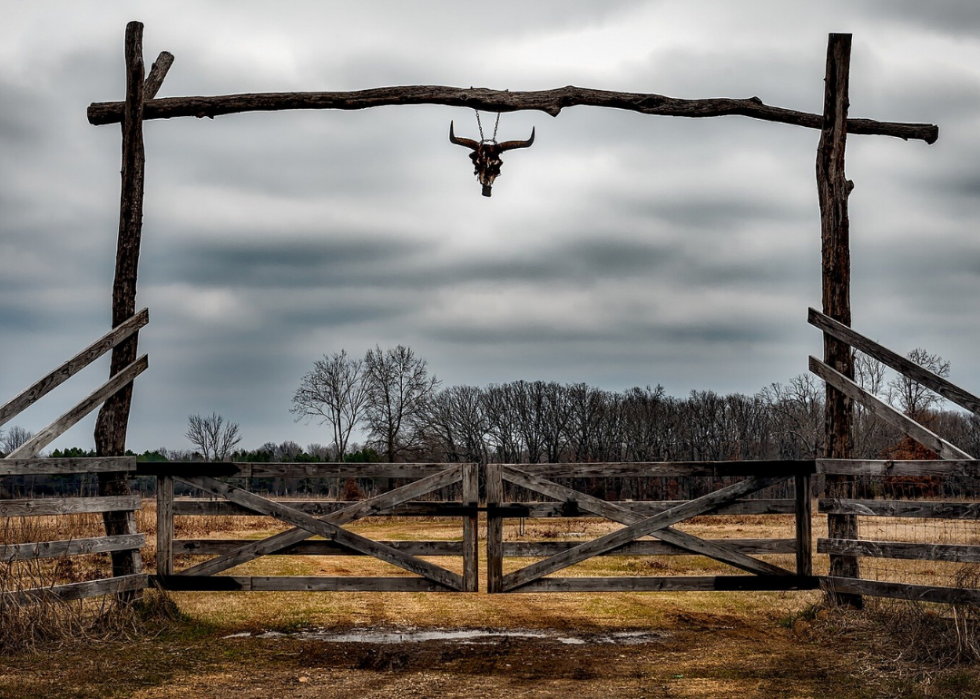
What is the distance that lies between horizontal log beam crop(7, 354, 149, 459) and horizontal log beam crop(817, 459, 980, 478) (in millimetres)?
8173

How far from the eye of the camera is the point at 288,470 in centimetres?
1031

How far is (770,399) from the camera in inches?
2712

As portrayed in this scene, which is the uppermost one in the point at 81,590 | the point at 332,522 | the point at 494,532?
the point at 332,522

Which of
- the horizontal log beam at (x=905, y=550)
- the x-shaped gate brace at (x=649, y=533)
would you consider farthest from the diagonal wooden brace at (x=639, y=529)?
the horizontal log beam at (x=905, y=550)

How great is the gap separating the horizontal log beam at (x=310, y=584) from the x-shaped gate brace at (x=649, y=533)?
0.99 meters

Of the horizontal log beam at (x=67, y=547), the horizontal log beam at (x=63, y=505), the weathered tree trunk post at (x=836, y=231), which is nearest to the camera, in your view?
the horizontal log beam at (x=67, y=547)

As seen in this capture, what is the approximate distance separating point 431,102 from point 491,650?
695cm

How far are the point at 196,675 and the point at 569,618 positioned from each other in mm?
4949

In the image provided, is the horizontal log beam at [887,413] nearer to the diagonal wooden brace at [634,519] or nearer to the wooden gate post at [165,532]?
the diagonal wooden brace at [634,519]

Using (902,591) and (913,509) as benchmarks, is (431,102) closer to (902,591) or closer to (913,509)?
(913,509)

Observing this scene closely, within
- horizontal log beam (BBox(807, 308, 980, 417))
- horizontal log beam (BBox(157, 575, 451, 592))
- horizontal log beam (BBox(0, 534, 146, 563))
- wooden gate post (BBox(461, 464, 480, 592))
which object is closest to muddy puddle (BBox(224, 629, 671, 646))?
horizontal log beam (BBox(157, 575, 451, 592))

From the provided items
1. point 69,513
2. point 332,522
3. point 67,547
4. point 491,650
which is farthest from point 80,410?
point 491,650

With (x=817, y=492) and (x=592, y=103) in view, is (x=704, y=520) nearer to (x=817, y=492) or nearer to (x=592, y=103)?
(x=817, y=492)

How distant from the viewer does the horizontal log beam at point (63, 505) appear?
940 cm
